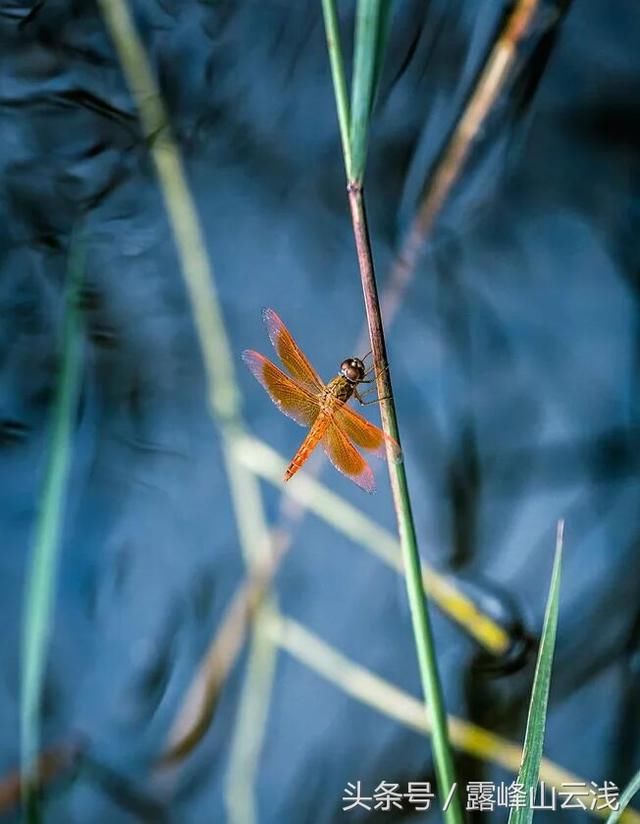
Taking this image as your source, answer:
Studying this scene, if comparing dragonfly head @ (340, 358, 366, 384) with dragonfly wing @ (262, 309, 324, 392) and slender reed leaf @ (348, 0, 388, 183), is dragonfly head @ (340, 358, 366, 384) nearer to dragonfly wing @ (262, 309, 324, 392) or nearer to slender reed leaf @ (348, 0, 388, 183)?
dragonfly wing @ (262, 309, 324, 392)

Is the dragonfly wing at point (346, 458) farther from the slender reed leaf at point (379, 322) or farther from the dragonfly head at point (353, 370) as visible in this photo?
the slender reed leaf at point (379, 322)

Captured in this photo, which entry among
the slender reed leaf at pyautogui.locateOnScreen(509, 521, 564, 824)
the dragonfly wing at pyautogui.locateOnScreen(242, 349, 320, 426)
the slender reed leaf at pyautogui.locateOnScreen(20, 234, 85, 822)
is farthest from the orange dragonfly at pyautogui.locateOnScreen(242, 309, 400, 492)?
the slender reed leaf at pyautogui.locateOnScreen(509, 521, 564, 824)

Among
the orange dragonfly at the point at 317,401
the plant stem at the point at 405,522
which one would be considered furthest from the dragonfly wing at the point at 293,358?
the plant stem at the point at 405,522

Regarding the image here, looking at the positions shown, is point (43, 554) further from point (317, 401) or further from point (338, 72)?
Answer: point (338, 72)

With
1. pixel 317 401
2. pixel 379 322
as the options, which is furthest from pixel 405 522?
pixel 317 401

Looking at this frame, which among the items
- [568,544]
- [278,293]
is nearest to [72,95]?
[278,293]

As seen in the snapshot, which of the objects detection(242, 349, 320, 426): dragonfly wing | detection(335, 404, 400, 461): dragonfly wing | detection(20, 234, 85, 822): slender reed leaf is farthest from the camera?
detection(242, 349, 320, 426): dragonfly wing
